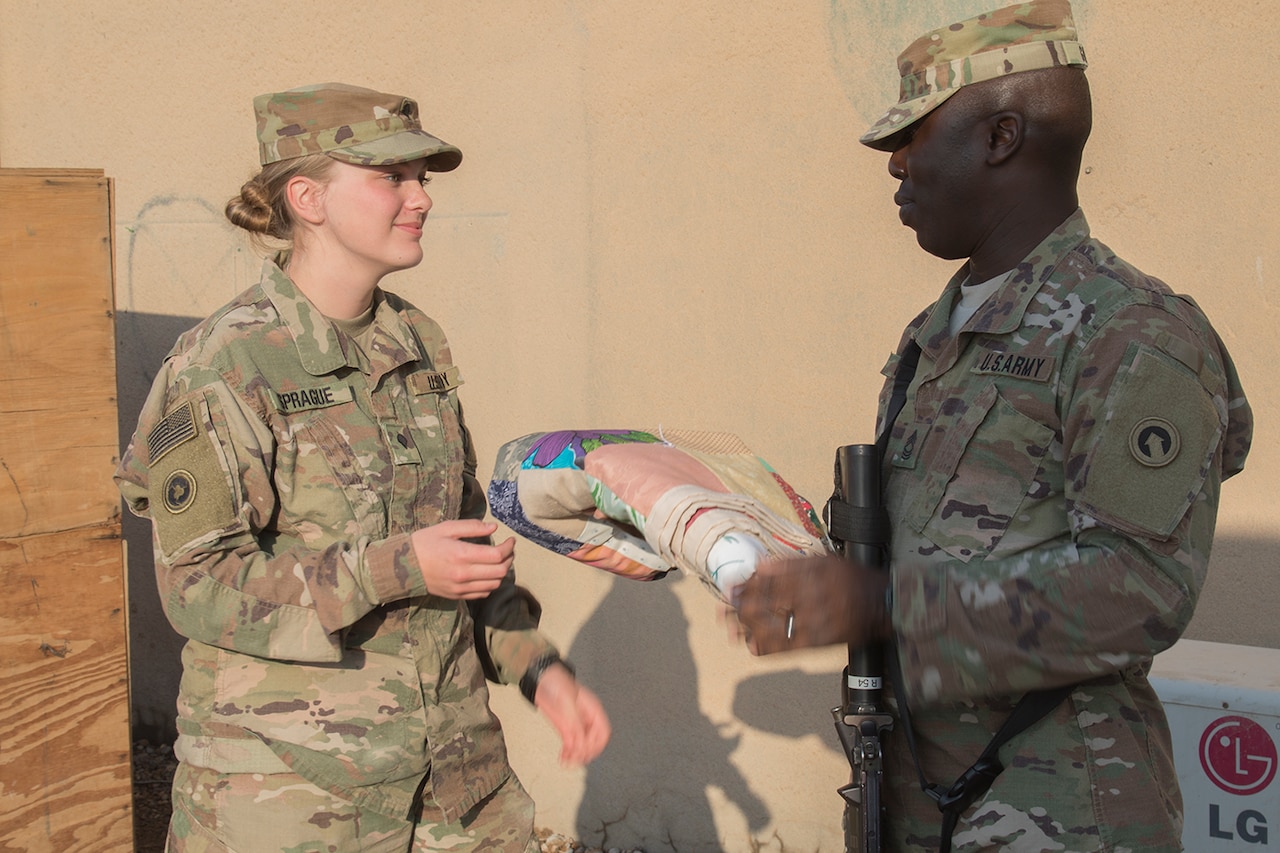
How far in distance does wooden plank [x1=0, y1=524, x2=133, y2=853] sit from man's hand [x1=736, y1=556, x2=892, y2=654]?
2572mm

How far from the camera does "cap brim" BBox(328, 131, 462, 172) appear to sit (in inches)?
87.3

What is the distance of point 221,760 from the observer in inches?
78.5

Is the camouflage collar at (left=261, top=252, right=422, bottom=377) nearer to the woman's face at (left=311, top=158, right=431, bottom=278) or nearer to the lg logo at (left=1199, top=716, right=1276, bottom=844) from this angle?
the woman's face at (left=311, top=158, right=431, bottom=278)

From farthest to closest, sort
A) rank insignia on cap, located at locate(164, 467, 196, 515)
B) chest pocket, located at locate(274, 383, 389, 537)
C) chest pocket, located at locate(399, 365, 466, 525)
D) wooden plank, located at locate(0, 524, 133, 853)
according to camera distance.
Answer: wooden plank, located at locate(0, 524, 133, 853) < chest pocket, located at locate(399, 365, 466, 525) < chest pocket, located at locate(274, 383, 389, 537) < rank insignia on cap, located at locate(164, 467, 196, 515)

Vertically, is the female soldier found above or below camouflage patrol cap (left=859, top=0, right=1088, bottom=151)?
below

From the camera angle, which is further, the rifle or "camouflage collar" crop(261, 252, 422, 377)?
"camouflage collar" crop(261, 252, 422, 377)

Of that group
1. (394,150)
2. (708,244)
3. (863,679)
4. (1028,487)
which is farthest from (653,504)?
(708,244)

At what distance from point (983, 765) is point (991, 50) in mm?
1079

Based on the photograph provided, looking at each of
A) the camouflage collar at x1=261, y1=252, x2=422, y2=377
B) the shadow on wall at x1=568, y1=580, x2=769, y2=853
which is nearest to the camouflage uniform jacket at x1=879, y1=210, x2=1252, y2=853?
the camouflage collar at x1=261, y1=252, x2=422, y2=377

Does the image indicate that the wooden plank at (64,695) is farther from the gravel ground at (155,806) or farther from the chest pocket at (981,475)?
the chest pocket at (981,475)

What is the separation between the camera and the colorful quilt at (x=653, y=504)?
158 centimetres

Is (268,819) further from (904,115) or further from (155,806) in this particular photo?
(155,806)

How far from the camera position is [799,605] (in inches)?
58.7

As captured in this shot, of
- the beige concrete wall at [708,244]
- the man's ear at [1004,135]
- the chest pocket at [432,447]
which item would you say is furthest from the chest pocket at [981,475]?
the beige concrete wall at [708,244]
